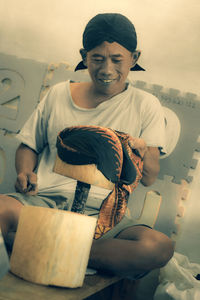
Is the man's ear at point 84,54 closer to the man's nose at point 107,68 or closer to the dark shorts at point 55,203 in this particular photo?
the man's nose at point 107,68

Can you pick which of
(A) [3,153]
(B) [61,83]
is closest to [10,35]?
(B) [61,83]

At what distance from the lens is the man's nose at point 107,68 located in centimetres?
122

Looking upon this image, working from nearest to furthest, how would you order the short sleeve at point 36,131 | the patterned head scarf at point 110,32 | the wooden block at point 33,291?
the wooden block at point 33,291
the patterned head scarf at point 110,32
the short sleeve at point 36,131

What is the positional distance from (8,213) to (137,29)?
2.39ft

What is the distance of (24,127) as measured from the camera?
137cm

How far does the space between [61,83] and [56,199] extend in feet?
1.39

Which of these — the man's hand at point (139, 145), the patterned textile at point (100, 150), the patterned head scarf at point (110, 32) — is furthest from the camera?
the patterned head scarf at point (110, 32)

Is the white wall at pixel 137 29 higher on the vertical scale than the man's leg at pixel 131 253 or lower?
higher

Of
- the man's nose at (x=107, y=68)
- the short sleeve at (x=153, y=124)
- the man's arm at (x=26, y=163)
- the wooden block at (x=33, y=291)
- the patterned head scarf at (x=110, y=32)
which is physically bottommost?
the wooden block at (x=33, y=291)

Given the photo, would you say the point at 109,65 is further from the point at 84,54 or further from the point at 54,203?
the point at 54,203

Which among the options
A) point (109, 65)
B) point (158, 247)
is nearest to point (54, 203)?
point (158, 247)

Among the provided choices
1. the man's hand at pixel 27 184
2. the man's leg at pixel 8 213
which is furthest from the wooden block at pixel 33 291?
the man's hand at pixel 27 184

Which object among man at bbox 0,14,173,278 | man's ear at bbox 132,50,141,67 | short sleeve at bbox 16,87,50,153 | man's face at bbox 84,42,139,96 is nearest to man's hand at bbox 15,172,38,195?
man at bbox 0,14,173,278

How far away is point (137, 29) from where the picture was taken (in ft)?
4.29
